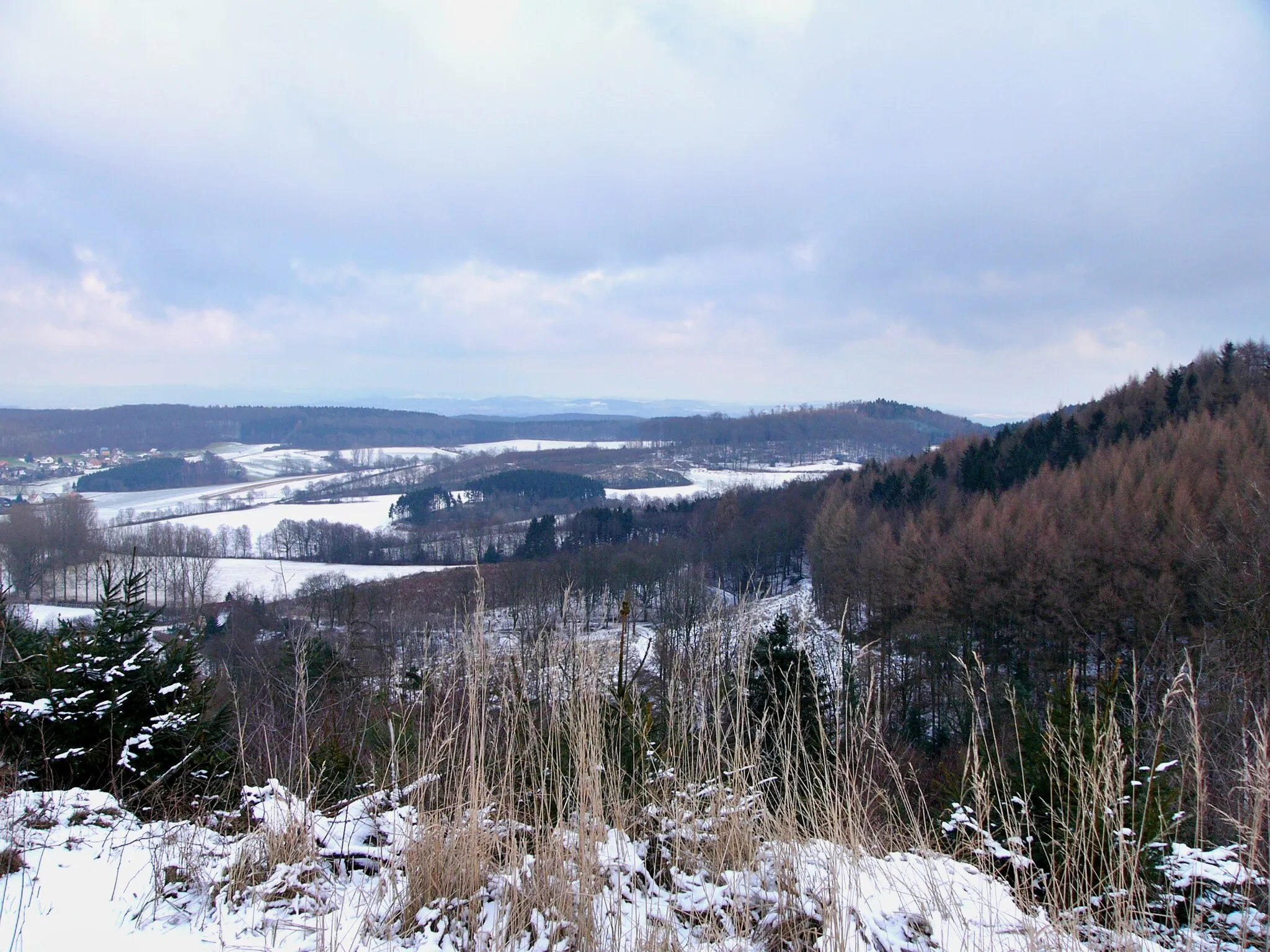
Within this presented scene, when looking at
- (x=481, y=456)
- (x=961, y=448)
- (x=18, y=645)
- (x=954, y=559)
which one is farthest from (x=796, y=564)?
(x=481, y=456)

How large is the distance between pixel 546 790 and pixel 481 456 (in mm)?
151099

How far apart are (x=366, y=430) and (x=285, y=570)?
5820 inches

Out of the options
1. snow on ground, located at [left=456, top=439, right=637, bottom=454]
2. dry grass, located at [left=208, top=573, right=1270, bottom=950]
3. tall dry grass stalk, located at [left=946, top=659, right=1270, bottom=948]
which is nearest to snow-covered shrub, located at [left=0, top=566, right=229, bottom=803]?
dry grass, located at [left=208, top=573, right=1270, bottom=950]

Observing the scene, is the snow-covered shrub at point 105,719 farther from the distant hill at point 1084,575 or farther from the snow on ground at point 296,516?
the snow on ground at point 296,516

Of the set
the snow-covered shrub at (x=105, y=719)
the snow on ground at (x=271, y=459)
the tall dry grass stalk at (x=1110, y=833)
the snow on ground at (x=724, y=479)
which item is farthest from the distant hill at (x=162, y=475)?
the tall dry grass stalk at (x=1110, y=833)

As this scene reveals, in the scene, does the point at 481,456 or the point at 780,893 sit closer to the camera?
the point at 780,893

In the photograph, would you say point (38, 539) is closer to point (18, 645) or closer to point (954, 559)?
point (18, 645)

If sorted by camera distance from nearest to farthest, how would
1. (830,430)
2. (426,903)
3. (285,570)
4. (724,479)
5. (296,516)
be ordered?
(426,903) < (285,570) < (296,516) < (724,479) < (830,430)

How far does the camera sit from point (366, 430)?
7653 inches

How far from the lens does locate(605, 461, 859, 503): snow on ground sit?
102250mm

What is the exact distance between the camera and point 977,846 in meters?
4.40

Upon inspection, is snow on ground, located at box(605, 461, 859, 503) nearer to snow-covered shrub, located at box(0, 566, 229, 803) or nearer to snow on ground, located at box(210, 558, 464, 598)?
snow on ground, located at box(210, 558, 464, 598)

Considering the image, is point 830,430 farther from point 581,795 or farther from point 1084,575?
point 581,795

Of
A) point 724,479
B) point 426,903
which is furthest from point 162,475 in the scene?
point 426,903
